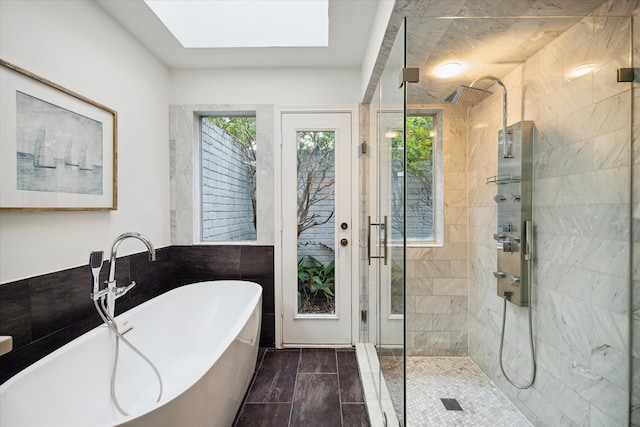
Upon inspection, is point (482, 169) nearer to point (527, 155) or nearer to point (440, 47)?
point (527, 155)

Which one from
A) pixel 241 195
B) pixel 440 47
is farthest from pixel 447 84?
pixel 241 195

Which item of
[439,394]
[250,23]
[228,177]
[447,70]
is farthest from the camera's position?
[228,177]

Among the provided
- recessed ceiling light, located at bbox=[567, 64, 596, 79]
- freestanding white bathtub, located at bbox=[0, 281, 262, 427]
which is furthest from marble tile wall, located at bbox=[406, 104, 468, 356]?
freestanding white bathtub, located at bbox=[0, 281, 262, 427]

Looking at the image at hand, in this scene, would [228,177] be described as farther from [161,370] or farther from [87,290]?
[161,370]

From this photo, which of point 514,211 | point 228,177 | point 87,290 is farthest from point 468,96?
point 87,290

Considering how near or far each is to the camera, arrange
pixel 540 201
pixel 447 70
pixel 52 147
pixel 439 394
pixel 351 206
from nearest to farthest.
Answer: pixel 52 147 < pixel 540 201 < pixel 447 70 < pixel 439 394 < pixel 351 206

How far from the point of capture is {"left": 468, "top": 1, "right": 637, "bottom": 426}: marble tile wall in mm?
1233

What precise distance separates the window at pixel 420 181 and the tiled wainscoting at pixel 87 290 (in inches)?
52.5

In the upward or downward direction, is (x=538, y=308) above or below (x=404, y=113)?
below

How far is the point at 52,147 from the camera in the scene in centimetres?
151

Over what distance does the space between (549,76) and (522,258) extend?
0.98 metres

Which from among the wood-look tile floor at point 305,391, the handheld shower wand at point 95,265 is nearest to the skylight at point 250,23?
the handheld shower wand at point 95,265

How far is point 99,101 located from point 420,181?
2.02 meters

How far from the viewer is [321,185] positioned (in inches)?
104
